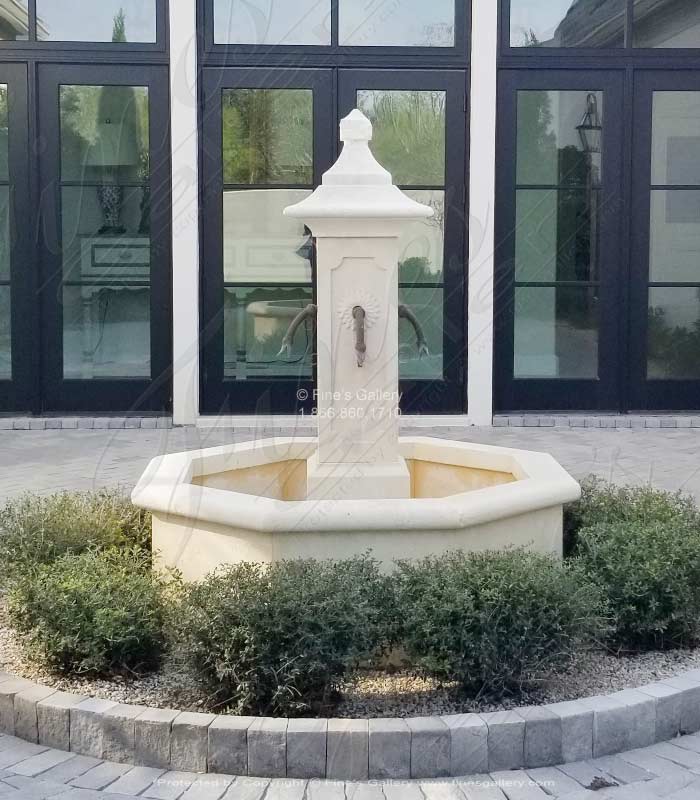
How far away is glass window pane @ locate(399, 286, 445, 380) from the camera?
1100 cm

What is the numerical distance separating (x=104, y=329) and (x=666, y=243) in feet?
16.2

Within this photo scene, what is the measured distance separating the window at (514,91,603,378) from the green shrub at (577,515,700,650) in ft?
20.0

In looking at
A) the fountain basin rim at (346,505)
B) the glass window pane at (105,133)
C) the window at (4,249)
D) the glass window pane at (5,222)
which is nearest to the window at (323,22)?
the glass window pane at (105,133)

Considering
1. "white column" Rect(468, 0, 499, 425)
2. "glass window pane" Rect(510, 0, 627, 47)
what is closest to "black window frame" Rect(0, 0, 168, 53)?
"white column" Rect(468, 0, 499, 425)

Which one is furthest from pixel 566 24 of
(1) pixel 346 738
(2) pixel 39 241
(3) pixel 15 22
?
(1) pixel 346 738

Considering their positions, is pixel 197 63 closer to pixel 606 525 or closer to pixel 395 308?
pixel 395 308

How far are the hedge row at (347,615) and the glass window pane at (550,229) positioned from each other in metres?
6.11

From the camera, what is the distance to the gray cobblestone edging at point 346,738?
393 cm

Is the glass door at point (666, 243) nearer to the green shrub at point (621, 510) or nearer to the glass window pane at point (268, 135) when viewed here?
the glass window pane at point (268, 135)

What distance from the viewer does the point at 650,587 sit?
479 centimetres

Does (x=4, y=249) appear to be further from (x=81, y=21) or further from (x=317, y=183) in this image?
(x=317, y=183)

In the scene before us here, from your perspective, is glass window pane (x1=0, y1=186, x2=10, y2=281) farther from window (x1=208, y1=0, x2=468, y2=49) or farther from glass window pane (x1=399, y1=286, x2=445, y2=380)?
glass window pane (x1=399, y1=286, x2=445, y2=380)

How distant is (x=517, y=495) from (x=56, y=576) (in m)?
Answer: 1.82

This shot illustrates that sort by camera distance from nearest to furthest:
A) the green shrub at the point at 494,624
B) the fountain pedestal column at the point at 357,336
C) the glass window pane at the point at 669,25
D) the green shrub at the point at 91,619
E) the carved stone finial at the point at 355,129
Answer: the green shrub at the point at 494,624 → the green shrub at the point at 91,619 → the fountain pedestal column at the point at 357,336 → the carved stone finial at the point at 355,129 → the glass window pane at the point at 669,25
